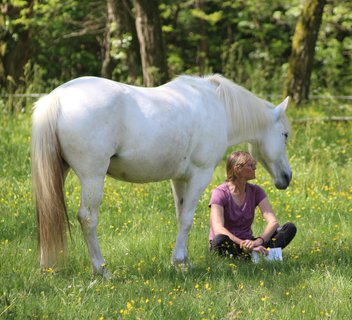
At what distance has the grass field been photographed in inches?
164

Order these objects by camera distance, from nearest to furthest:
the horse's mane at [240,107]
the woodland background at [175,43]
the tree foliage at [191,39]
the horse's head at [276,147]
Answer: the horse's mane at [240,107]
the horse's head at [276,147]
the woodland background at [175,43]
the tree foliage at [191,39]

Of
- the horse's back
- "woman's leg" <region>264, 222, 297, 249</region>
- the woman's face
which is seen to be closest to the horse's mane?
the horse's back

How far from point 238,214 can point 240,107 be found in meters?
0.89

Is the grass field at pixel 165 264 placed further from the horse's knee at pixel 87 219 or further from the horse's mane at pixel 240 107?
the horse's mane at pixel 240 107

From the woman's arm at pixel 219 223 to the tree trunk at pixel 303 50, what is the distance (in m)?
7.54

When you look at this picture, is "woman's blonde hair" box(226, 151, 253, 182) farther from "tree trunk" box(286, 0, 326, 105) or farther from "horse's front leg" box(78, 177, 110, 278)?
"tree trunk" box(286, 0, 326, 105)

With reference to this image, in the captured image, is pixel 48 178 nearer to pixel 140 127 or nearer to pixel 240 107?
pixel 140 127

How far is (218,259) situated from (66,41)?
544 inches

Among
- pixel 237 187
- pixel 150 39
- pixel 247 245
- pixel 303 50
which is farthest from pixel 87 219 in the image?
pixel 303 50

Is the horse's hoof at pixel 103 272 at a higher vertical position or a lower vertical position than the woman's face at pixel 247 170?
lower

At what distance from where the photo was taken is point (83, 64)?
19.6m

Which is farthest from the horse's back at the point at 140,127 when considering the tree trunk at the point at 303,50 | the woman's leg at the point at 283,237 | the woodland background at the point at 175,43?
the tree trunk at the point at 303,50

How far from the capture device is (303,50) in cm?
1266

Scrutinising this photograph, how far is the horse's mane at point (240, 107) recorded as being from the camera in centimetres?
575
